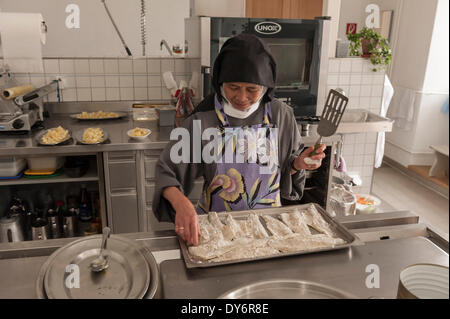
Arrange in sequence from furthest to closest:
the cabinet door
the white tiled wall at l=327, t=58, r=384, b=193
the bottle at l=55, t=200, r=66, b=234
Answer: the white tiled wall at l=327, t=58, r=384, b=193 → the cabinet door → the bottle at l=55, t=200, r=66, b=234

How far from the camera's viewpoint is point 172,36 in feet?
14.9

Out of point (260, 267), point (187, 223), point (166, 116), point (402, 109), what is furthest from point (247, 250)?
point (402, 109)

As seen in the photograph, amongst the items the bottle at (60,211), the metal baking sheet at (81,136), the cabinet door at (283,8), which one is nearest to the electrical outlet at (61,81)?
the metal baking sheet at (81,136)

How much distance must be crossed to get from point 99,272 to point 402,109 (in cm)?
385

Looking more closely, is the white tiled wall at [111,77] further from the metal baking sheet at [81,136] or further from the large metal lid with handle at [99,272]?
the large metal lid with handle at [99,272]

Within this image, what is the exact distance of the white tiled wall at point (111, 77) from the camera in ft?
9.05

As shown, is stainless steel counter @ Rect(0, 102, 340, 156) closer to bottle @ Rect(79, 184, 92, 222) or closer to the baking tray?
bottle @ Rect(79, 184, 92, 222)

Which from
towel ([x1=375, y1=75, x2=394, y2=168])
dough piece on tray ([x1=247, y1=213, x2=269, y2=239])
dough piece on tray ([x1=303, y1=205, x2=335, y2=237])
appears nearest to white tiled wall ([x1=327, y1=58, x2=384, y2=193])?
towel ([x1=375, y1=75, x2=394, y2=168])

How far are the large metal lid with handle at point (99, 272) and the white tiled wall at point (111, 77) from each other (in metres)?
2.07

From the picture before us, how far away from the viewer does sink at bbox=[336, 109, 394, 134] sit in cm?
247

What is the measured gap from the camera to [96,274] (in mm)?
783

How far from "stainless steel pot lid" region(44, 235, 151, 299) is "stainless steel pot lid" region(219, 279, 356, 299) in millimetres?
183

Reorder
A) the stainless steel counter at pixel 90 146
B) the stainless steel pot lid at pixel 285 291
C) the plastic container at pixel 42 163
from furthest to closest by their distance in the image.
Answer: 1. the plastic container at pixel 42 163
2. the stainless steel counter at pixel 90 146
3. the stainless steel pot lid at pixel 285 291

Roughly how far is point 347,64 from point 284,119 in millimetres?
1875
